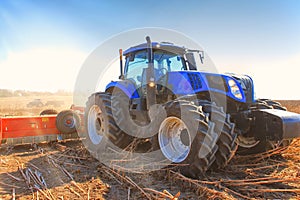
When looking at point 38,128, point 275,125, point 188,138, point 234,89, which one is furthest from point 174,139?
point 38,128

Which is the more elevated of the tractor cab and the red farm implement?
the tractor cab

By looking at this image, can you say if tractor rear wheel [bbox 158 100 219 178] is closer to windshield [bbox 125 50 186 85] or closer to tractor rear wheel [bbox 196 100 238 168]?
tractor rear wheel [bbox 196 100 238 168]

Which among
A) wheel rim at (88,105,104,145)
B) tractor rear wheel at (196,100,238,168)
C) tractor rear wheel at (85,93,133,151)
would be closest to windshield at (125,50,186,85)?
tractor rear wheel at (85,93,133,151)

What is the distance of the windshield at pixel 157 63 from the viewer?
18.4ft

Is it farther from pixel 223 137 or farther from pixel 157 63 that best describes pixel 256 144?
pixel 157 63

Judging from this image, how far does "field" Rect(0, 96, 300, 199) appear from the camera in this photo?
3232 millimetres

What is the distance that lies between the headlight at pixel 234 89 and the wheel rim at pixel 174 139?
1.18 meters

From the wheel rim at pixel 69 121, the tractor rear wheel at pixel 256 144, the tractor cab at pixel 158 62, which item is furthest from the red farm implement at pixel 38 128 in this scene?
the tractor rear wheel at pixel 256 144

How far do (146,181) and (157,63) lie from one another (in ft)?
8.95

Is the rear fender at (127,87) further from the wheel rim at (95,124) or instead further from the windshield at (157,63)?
the wheel rim at (95,124)

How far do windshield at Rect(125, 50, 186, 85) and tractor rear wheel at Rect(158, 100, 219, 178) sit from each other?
59.6 inches

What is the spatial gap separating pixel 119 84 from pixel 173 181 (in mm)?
3210

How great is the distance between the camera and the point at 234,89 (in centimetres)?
461

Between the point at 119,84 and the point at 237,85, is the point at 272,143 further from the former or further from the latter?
the point at 119,84
